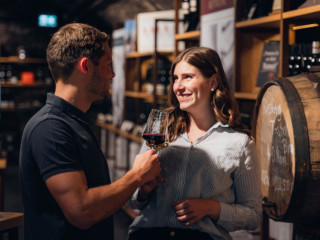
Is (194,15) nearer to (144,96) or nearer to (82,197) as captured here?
(144,96)

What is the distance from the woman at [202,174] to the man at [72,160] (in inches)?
7.1

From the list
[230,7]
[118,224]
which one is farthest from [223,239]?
[118,224]

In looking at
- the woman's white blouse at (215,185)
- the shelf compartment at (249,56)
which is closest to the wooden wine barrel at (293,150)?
the woman's white blouse at (215,185)

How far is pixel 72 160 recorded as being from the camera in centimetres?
144

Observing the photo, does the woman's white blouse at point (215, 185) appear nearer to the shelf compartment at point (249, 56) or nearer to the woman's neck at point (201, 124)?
the woman's neck at point (201, 124)

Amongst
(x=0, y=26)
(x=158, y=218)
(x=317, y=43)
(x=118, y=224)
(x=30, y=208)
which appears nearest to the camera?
(x=30, y=208)

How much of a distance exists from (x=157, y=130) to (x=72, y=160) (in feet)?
1.39

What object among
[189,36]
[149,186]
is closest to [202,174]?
[149,186]

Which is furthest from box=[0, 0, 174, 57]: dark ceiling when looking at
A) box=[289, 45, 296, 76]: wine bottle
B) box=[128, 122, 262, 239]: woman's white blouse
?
box=[128, 122, 262, 239]: woman's white blouse

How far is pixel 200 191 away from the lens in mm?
1821

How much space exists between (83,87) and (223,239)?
Answer: 2.77 ft

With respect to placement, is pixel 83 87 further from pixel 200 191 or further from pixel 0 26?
pixel 0 26

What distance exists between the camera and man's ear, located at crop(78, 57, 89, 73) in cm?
159

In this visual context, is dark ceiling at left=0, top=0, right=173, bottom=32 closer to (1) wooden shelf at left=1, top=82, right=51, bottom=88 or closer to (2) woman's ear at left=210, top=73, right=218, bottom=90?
(1) wooden shelf at left=1, top=82, right=51, bottom=88
